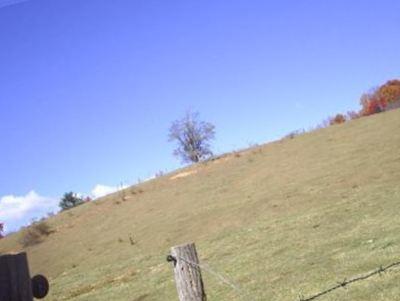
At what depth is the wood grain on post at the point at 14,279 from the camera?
13.3 feet

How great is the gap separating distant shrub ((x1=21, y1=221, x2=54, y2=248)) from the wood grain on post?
3758cm

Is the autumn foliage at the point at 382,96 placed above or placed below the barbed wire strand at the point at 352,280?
above

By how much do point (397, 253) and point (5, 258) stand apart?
8.91 metres

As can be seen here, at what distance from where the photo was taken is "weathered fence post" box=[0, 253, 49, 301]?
4055 millimetres

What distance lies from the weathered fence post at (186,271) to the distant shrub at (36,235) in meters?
35.0

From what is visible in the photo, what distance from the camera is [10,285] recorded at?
407 centimetres

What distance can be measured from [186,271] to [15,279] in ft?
10.5

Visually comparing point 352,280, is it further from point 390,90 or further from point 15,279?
point 390,90

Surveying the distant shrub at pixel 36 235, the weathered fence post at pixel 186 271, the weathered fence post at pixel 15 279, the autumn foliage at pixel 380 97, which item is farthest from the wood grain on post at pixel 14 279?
the autumn foliage at pixel 380 97

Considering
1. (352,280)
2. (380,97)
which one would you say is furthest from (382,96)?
(352,280)

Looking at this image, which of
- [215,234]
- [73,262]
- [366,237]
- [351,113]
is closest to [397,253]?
[366,237]

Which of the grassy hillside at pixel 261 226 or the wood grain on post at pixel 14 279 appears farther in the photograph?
the grassy hillside at pixel 261 226

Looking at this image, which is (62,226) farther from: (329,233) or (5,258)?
(5,258)

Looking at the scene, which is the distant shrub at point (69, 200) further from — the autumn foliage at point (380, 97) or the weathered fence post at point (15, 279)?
the weathered fence post at point (15, 279)
